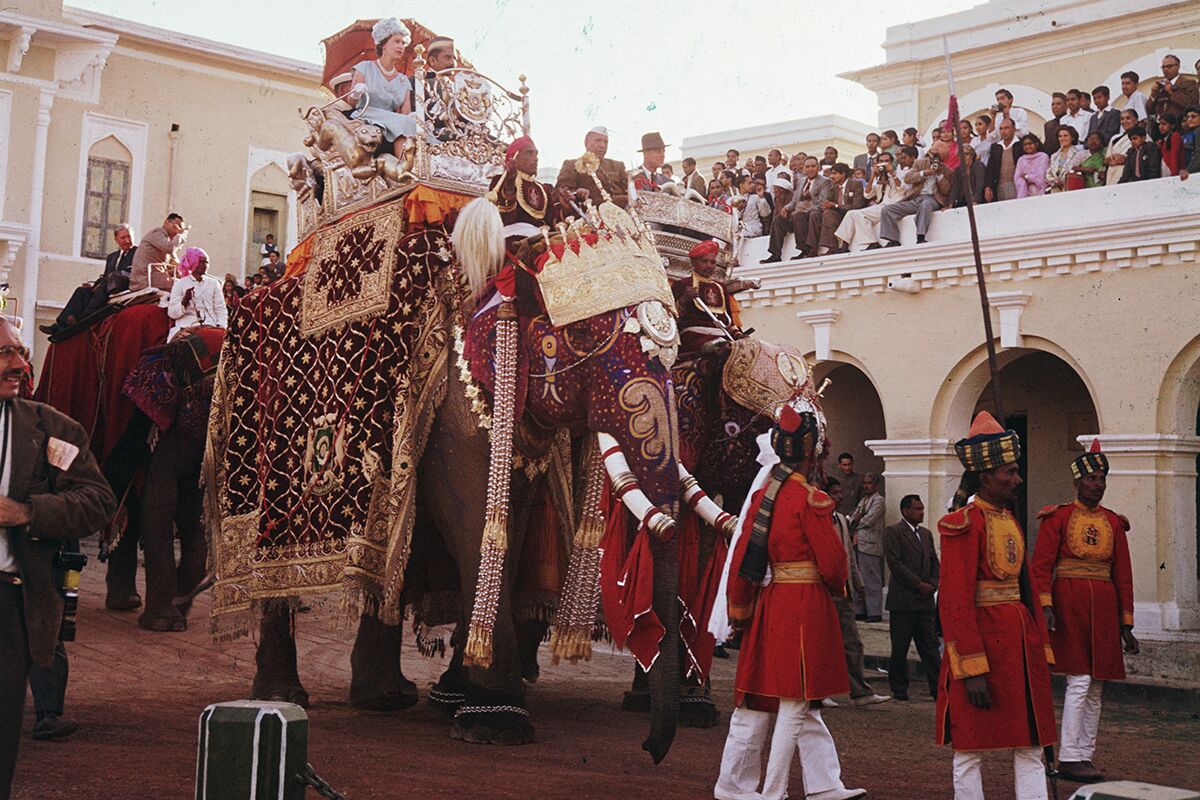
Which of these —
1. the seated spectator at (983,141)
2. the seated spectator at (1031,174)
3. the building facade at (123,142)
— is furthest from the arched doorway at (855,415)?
the building facade at (123,142)

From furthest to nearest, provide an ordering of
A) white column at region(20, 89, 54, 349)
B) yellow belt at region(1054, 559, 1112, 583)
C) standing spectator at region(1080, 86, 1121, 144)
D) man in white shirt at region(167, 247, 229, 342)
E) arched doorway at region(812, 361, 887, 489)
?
white column at region(20, 89, 54, 349), arched doorway at region(812, 361, 887, 489), standing spectator at region(1080, 86, 1121, 144), man in white shirt at region(167, 247, 229, 342), yellow belt at region(1054, 559, 1112, 583)

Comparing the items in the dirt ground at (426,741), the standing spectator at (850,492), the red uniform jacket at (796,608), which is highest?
the standing spectator at (850,492)

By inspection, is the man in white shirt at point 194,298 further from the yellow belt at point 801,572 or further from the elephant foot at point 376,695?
the yellow belt at point 801,572

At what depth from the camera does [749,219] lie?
19656 mm

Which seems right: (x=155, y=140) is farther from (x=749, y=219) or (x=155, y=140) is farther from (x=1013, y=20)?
(x=1013, y=20)

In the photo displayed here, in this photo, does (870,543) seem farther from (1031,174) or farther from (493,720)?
(493,720)

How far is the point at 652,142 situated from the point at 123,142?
52.7ft

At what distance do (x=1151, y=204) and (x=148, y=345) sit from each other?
33.0 ft

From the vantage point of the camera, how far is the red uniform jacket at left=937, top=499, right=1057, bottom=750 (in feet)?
20.2

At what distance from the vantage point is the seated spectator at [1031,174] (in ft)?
54.1

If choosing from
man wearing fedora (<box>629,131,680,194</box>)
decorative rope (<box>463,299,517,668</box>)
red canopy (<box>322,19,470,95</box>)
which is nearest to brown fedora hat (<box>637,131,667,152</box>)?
man wearing fedora (<box>629,131,680,194</box>)

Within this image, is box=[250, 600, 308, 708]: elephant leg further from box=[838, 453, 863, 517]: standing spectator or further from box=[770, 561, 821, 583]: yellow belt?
box=[838, 453, 863, 517]: standing spectator

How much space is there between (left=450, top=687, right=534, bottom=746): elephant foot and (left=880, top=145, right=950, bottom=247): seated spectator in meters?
10.8

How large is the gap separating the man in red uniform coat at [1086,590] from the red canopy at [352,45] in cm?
542
